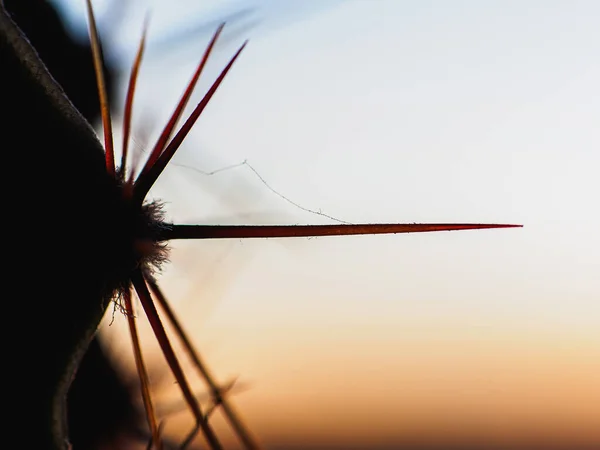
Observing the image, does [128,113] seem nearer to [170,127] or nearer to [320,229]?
[170,127]

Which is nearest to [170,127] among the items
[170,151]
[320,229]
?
[170,151]

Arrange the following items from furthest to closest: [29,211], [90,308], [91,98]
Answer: [91,98], [90,308], [29,211]

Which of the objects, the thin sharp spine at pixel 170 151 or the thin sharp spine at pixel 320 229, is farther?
the thin sharp spine at pixel 170 151

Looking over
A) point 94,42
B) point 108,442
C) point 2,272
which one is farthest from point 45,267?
point 108,442

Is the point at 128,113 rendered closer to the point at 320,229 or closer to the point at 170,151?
the point at 170,151

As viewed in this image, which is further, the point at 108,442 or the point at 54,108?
the point at 108,442

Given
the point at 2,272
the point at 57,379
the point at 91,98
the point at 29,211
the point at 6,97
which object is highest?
the point at 91,98

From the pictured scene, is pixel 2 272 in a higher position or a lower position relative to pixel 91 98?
lower

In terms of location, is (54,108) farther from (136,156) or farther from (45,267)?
(45,267)

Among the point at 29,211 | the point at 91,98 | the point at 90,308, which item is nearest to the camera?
the point at 29,211

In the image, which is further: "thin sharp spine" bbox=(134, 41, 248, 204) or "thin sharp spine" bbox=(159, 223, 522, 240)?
"thin sharp spine" bbox=(134, 41, 248, 204)
